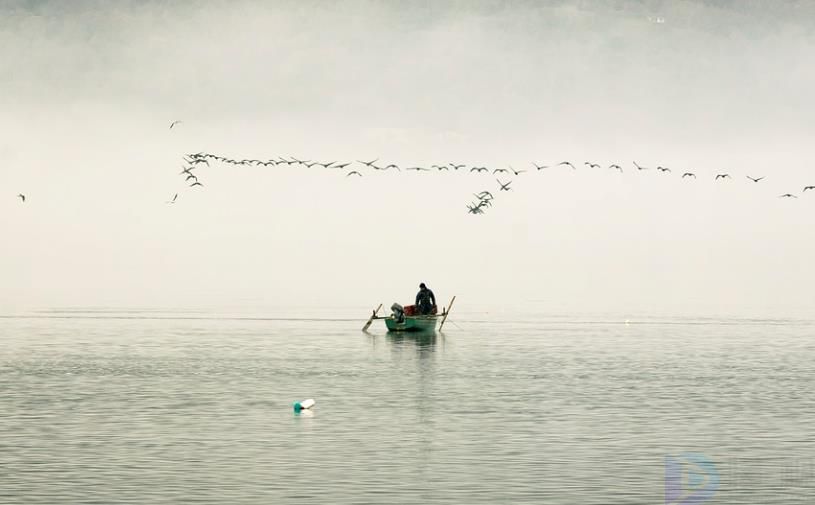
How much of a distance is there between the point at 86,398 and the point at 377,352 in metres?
30.1

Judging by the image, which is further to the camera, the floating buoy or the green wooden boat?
the green wooden boat

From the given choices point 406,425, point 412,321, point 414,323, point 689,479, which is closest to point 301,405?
point 406,425

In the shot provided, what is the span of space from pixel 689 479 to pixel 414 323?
192 feet

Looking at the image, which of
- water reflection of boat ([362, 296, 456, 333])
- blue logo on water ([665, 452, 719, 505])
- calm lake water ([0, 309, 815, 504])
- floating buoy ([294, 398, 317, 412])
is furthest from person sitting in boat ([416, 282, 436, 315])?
blue logo on water ([665, 452, 719, 505])

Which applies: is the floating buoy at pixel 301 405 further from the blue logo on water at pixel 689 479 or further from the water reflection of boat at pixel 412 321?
the water reflection of boat at pixel 412 321

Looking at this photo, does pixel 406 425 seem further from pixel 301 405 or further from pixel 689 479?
pixel 689 479

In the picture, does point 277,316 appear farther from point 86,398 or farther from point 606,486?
point 606,486

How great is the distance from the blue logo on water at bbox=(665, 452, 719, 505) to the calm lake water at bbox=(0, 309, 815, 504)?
94 millimetres

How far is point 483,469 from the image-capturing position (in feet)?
97.7

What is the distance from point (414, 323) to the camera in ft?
284

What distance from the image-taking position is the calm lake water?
2736cm

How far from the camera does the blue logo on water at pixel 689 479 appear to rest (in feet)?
86.1

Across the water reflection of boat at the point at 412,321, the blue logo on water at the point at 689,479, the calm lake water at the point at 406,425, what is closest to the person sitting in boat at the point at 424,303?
the water reflection of boat at the point at 412,321

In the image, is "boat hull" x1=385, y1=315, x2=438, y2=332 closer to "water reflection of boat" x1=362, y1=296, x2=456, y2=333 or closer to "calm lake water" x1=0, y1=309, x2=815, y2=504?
"water reflection of boat" x1=362, y1=296, x2=456, y2=333
